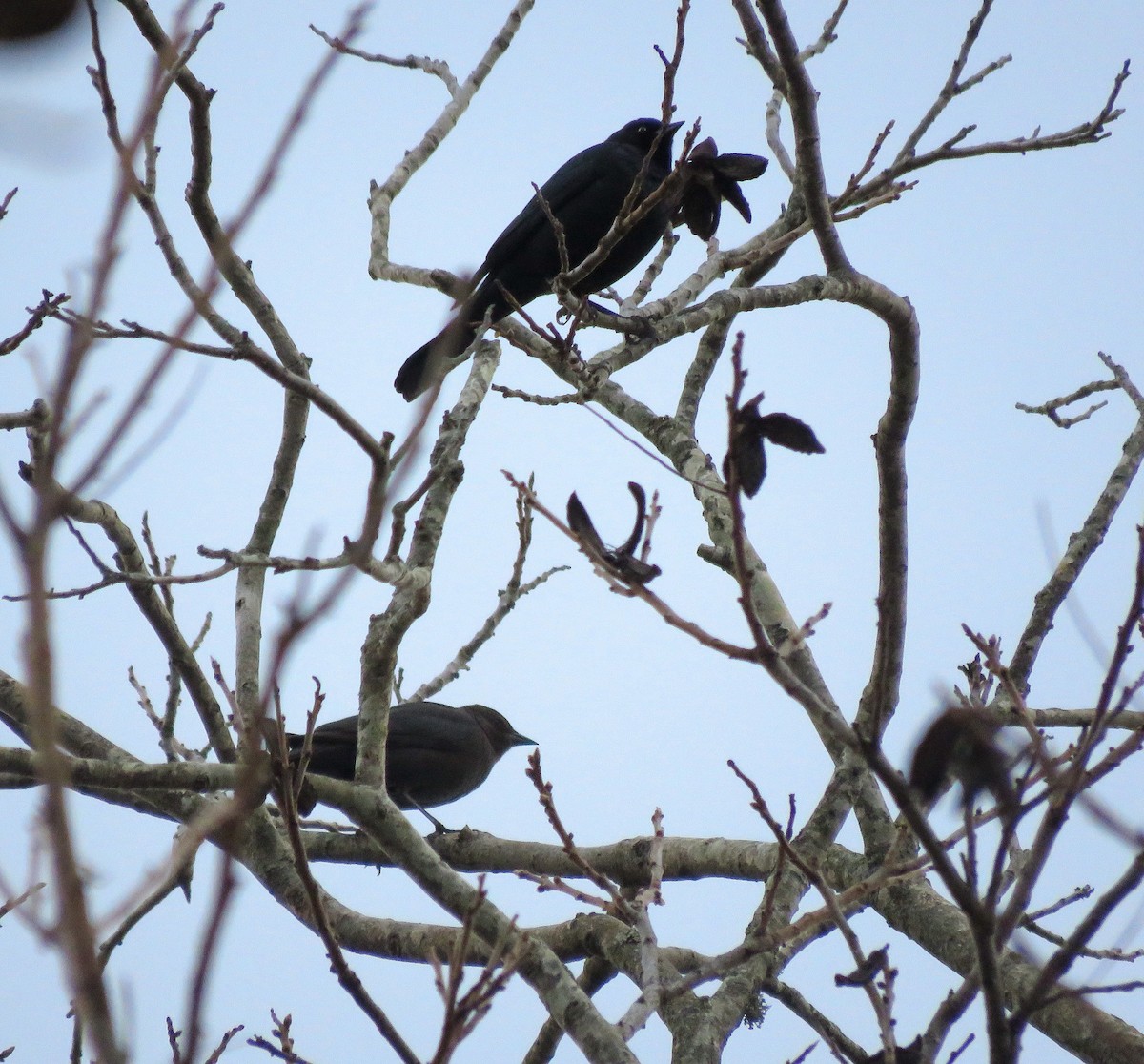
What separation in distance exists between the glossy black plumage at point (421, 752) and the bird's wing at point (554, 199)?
2159 mm

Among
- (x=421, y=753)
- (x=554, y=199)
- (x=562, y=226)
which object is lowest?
(x=421, y=753)

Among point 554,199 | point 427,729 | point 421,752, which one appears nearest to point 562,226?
point 554,199

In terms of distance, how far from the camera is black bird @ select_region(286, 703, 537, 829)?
527 cm

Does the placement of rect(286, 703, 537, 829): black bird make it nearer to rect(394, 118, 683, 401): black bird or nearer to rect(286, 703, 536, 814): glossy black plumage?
rect(286, 703, 536, 814): glossy black plumage

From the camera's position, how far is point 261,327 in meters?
3.97

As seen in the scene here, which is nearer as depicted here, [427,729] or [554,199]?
[427,729]

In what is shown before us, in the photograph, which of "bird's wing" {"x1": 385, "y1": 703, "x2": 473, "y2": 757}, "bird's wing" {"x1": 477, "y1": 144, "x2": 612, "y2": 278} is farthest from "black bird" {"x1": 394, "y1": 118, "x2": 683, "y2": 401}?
"bird's wing" {"x1": 385, "y1": 703, "x2": 473, "y2": 757}

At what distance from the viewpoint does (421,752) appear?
5699mm

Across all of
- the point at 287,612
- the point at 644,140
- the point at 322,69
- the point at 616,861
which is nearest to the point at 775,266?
the point at 644,140

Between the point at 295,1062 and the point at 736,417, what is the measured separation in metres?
1.41

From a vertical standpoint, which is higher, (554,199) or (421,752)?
(554,199)

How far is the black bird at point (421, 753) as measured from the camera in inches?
208

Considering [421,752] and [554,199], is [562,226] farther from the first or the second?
[421,752]

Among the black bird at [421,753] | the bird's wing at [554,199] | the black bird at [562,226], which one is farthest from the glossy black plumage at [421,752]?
the bird's wing at [554,199]
